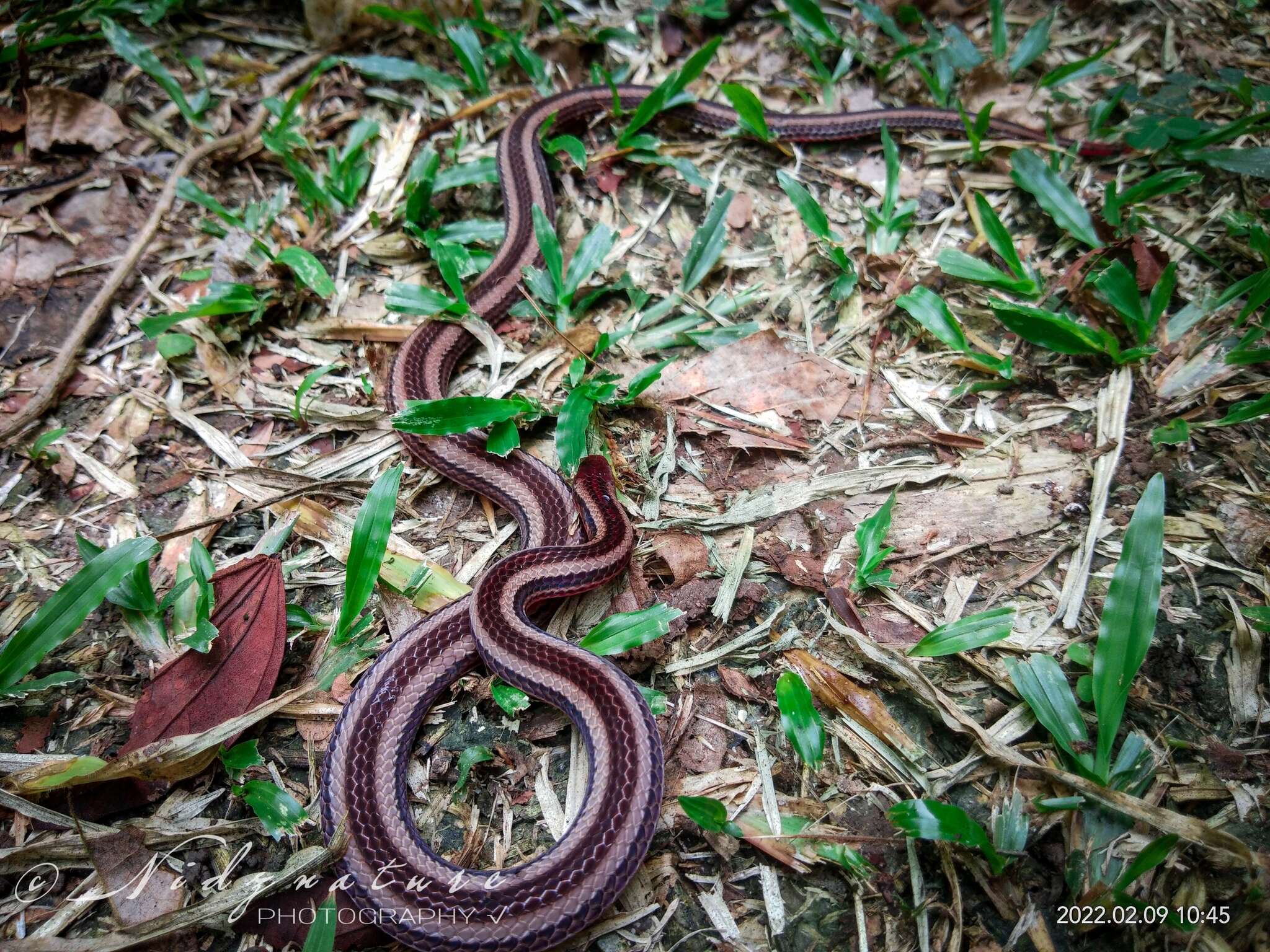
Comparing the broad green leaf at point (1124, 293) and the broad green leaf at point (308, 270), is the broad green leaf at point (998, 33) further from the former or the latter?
the broad green leaf at point (308, 270)

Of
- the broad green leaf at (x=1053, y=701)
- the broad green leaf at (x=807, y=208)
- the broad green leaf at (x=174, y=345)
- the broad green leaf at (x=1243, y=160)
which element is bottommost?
the broad green leaf at (x=1053, y=701)

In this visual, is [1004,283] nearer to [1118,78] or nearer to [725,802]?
[1118,78]

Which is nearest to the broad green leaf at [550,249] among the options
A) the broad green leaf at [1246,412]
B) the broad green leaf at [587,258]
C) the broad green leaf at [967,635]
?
the broad green leaf at [587,258]

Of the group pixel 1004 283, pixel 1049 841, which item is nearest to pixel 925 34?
pixel 1004 283

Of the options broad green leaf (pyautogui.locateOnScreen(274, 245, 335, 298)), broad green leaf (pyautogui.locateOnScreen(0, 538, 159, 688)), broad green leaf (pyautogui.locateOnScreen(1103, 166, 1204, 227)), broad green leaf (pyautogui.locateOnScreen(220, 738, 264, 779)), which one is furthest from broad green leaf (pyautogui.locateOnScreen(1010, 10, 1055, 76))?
broad green leaf (pyautogui.locateOnScreen(220, 738, 264, 779))

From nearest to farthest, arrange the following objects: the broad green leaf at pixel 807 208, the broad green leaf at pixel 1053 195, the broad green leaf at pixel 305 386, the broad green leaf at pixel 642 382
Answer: the broad green leaf at pixel 642 382
the broad green leaf at pixel 305 386
the broad green leaf at pixel 1053 195
the broad green leaf at pixel 807 208

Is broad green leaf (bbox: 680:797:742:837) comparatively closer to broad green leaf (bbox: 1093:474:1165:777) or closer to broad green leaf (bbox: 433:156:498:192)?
broad green leaf (bbox: 1093:474:1165:777)
